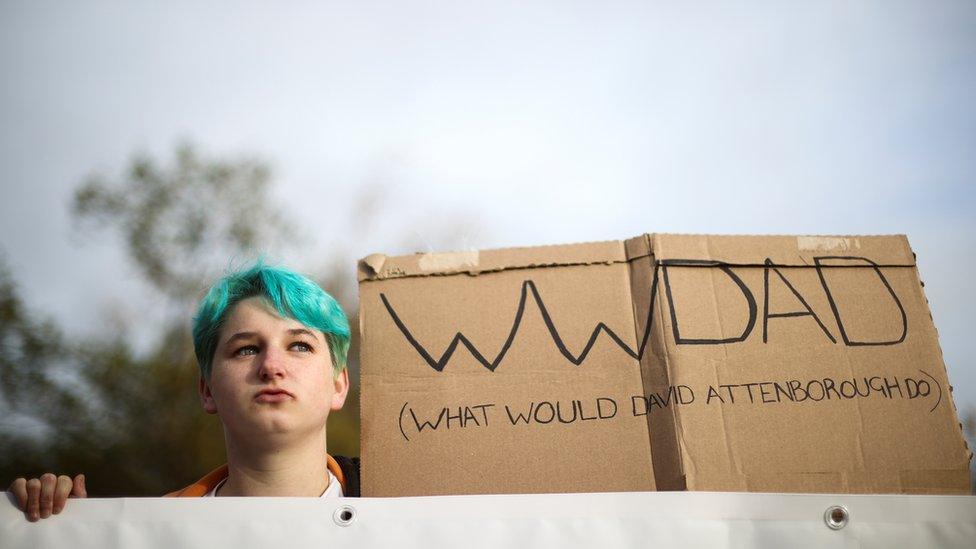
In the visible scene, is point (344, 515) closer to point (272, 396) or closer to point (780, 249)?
point (272, 396)

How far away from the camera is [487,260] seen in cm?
125

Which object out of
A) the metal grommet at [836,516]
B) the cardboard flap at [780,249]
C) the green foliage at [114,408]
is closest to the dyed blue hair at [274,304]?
the cardboard flap at [780,249]

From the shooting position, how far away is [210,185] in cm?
450

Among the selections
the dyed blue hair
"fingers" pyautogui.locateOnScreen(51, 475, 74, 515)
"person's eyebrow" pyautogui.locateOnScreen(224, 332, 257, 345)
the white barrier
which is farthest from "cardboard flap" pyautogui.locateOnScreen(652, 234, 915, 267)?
"fingers" pyautogui.locateOnScreen(51, 475, 74, 515)

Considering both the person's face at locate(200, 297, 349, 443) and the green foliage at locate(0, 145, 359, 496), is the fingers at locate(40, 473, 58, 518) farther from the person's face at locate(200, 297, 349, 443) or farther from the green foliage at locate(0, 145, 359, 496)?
the green foliage at locate(0, 145, 359, 496)

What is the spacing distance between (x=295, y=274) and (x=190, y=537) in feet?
1.80

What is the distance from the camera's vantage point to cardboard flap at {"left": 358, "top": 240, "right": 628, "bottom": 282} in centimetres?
123

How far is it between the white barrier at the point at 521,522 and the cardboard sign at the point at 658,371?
218 mm

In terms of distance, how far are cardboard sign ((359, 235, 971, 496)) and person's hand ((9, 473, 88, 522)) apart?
0.45 m

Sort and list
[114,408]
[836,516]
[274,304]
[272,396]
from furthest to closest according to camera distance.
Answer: [114,408], [274,304], [272,396], [836,516]

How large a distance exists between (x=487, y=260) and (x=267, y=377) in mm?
446

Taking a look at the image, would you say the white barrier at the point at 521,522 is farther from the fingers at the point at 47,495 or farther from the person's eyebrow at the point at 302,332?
the person's eyebrow at the point at 302,332

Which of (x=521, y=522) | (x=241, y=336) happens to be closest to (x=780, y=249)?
(x=521, y=522)

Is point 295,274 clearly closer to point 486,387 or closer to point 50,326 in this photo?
point 486,387
